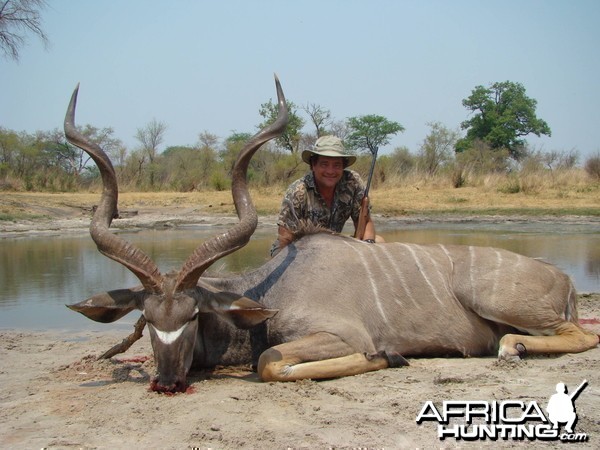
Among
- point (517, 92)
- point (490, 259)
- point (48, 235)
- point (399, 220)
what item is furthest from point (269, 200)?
point (517, 92)

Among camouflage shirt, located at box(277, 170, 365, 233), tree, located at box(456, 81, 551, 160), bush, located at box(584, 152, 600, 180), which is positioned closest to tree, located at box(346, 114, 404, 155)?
tree, located at box(456, 81, 551, 160)

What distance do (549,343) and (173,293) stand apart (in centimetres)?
255

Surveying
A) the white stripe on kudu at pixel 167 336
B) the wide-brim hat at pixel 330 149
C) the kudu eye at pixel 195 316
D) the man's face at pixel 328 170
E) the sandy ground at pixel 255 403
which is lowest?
the sandy ground at pixel 255 403

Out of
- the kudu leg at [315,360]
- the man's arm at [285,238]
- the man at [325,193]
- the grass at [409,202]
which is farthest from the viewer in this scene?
the grass at [409,202]

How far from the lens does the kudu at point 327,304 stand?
14.9 ft

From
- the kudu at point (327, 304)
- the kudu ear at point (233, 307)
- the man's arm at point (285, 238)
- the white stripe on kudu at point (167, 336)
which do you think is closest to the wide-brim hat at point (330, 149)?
the man's arm at point (285, 238)

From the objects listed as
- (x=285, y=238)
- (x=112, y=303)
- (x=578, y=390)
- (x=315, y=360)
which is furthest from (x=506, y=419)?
(x=285, y=238)

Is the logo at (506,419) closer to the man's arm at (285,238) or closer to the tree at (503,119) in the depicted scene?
the man's arm at (285,238)

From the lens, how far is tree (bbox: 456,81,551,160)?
147 feet

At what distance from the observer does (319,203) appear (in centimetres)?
685

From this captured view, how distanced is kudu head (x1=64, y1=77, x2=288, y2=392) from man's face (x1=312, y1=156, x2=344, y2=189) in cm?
150

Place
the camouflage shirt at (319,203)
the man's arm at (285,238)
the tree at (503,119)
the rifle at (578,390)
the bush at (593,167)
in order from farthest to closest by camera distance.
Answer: the tree at (503,119) < the bush at (593,167) < the camouflage shirt at (319,203) < the man's arm at (285,238) < the rifle at (578,390)

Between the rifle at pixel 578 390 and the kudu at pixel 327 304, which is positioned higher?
the kudu at pixel 327 304

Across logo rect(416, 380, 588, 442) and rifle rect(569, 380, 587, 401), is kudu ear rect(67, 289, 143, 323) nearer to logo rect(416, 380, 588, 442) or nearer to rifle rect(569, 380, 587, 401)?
logo rect(416, 380, 588, 442)
